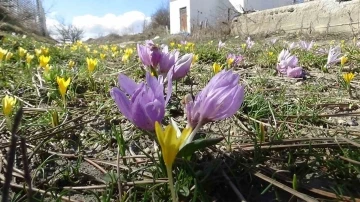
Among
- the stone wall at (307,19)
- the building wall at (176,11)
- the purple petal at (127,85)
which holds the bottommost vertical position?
the purple petal at (127,85)

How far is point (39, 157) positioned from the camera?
4.01ft

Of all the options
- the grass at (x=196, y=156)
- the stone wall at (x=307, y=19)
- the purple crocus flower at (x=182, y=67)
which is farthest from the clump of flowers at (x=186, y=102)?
the stone wall at (x=307, y=19)

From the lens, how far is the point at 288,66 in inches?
103

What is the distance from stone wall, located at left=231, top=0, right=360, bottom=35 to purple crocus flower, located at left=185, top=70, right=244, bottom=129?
26.9 feet

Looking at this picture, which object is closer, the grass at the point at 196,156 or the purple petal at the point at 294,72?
the grass at the point at 196,156

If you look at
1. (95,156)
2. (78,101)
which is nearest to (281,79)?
(78,101)

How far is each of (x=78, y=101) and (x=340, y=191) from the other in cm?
139

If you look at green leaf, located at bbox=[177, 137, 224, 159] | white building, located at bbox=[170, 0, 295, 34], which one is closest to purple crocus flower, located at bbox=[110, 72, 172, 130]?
green leaf, located at bbox=[177, 137, 224, 159]

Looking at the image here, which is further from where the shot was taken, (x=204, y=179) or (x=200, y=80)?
(x=200, y=80)

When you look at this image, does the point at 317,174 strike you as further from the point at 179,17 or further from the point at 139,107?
the point at 179,17

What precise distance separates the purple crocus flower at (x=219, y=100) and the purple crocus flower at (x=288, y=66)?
179 centimetres

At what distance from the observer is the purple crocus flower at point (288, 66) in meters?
2.55

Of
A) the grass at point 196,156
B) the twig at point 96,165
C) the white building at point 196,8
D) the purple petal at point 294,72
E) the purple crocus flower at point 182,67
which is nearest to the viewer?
the grass at point 196,156

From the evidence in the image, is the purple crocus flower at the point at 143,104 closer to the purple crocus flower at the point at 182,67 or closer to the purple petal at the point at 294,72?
the purple crocus flower at the point at 182,67
